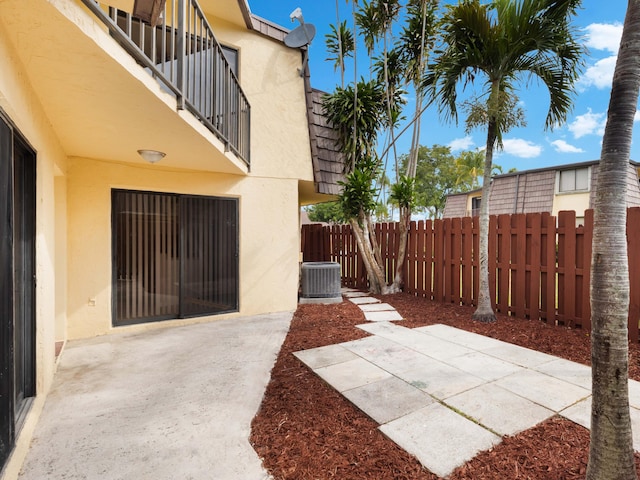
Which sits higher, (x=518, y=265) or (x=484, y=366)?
(x=518, y=265)

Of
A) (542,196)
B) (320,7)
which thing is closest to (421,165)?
(542,196)

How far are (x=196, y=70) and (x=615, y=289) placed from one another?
5.51 metres

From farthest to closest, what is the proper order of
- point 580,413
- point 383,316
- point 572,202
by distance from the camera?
1. point 572,202
2. point 383,316
3. point 580,413

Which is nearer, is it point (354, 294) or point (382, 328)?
point (382, 328)

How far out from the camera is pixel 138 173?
16.3 ft

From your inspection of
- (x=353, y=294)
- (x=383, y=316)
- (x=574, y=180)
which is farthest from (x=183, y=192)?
(x=574, y=180)

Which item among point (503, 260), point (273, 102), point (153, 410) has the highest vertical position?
point (273, 102)

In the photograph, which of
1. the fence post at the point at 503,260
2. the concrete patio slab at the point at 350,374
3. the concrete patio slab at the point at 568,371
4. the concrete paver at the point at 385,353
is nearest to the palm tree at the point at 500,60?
the fence post at the point at 503,260

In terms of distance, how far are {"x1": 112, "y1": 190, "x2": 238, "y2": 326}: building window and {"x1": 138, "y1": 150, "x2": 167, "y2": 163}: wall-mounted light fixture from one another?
85cm

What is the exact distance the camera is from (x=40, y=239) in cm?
294

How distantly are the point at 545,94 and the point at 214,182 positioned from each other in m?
5.62

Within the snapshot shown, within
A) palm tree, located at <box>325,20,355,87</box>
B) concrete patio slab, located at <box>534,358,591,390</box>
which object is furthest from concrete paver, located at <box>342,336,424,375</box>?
palm tree, located at <box>325,20,355,87</box>

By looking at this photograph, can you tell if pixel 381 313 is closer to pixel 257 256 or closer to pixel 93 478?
pixel 257 256

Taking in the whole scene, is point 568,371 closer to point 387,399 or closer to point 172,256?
point 387,399
